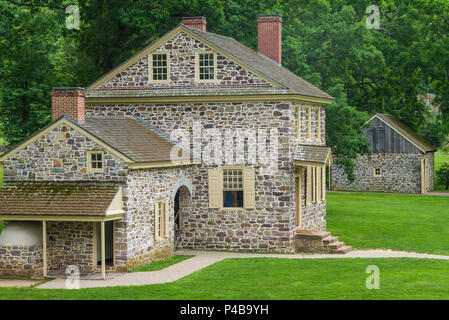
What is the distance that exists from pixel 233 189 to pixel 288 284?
8401 mm

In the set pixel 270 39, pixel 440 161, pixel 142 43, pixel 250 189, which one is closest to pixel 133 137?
pixel 250 189

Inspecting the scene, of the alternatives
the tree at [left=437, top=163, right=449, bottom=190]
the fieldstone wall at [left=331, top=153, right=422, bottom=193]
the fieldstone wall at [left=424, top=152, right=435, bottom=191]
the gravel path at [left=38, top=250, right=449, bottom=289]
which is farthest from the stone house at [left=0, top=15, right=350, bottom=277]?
the tree at [left=437, top=163, right=449, bottom=190]

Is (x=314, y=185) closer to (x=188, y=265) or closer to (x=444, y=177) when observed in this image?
(x=188, y=265)

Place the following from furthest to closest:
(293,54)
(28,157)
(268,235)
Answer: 1. (293,54)
2. (268,235)
3. (28,157)

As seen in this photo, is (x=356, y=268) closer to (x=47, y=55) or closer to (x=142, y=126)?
(x=142, y=126)

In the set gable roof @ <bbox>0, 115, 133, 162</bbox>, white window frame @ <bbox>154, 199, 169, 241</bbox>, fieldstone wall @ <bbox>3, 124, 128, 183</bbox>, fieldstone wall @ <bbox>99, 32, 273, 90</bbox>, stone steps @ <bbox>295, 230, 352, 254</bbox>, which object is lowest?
stone steps @ <bbox>295, 230, 352, 254</bbox>

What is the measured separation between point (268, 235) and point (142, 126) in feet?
21.2

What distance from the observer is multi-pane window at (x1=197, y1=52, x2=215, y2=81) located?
29.5 meters

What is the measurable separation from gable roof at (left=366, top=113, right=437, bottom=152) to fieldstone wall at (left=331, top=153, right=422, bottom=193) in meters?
0.94

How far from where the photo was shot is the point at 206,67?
2952 centimetres

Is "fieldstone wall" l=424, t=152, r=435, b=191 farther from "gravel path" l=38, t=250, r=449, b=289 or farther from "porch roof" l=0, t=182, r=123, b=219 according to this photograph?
"porch roof" l=0, t=182, r=123, b=219

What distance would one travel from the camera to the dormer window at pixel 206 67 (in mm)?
29406

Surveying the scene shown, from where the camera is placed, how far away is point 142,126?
29328 millimetres
